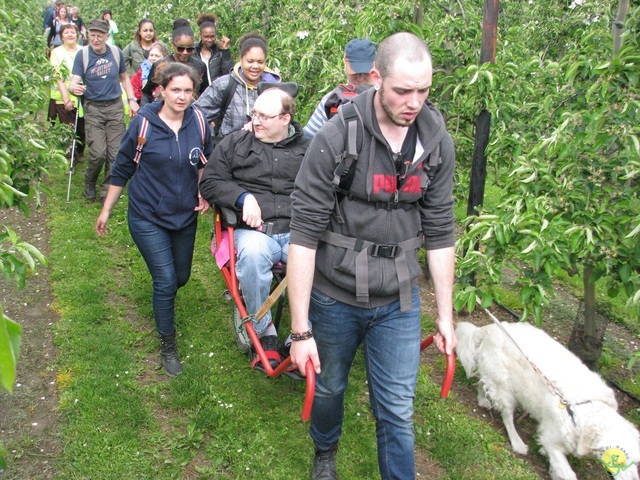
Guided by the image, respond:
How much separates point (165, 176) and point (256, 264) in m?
0.91

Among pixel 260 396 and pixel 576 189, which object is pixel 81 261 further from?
pixel 576 189

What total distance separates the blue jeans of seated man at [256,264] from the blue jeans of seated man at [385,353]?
120 cm

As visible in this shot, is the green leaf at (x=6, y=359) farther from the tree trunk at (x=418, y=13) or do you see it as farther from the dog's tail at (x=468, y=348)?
the tree trunk at (x=418, y=13)

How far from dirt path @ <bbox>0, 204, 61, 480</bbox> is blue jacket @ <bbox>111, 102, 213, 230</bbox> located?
1.44m

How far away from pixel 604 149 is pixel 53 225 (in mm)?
6170

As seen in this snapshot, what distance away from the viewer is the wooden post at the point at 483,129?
184 inches

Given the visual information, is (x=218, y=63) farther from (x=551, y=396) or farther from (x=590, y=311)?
(x=551, y=396)

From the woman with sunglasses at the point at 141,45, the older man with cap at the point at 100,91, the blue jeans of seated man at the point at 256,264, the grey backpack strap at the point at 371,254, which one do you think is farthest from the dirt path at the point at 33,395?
the woman with sunglasses at the point at 141,45

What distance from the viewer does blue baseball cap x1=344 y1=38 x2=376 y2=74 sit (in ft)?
16.0

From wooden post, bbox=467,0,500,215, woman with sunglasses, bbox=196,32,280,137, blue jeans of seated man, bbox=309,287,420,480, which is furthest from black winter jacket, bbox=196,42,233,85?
blue jeans of seated man, bbox=309,287,420,480

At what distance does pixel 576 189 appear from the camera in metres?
3.78

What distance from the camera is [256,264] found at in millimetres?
4414

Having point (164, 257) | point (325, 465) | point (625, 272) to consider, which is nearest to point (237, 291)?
point (164, 257)

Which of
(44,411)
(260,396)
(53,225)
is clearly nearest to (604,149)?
(260,396)
